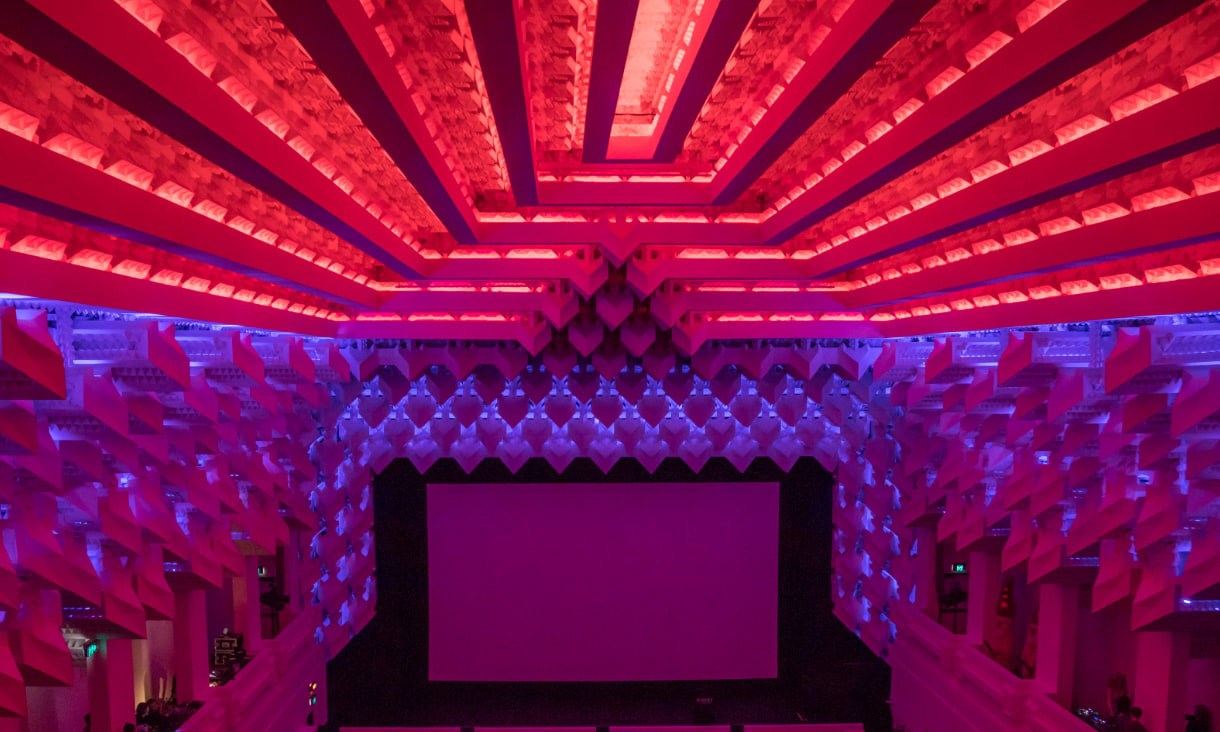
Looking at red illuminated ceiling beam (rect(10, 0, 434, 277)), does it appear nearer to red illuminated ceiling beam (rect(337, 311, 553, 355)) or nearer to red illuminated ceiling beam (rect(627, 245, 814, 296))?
red illuminated ceiling beam (rect(627, 245, 814, 296))

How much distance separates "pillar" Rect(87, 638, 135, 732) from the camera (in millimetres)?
→ 4625

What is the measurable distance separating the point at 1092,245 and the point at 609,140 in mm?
1761

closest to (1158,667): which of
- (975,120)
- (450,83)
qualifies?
(975,120)

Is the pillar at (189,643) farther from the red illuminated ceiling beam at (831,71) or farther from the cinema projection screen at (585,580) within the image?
the red illuminated ceiling beam at (831,71)

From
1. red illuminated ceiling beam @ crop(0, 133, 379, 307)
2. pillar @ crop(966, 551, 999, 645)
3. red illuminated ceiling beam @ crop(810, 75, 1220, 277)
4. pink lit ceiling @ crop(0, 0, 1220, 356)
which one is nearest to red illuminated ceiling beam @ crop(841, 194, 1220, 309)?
pink lit ceiling @ crop(0, 0, 1220, 356)

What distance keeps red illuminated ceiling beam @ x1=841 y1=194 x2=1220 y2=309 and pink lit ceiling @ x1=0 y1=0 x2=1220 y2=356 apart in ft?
0.04

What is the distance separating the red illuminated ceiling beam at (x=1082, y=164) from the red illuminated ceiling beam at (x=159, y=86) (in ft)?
7.24

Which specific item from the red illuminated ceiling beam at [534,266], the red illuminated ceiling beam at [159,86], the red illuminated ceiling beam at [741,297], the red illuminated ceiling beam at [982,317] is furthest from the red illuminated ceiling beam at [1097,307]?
the red illuminated ceiling beam at [159,86]

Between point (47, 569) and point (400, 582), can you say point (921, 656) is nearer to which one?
point (400, 582)

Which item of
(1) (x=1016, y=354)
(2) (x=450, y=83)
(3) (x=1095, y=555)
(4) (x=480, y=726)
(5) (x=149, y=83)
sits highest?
(2) (x=450, y=83)

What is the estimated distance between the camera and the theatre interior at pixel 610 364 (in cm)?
188

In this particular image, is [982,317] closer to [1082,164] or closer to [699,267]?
[699,267]

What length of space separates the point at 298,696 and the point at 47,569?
4.52 meters

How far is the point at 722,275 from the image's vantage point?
175 inches
